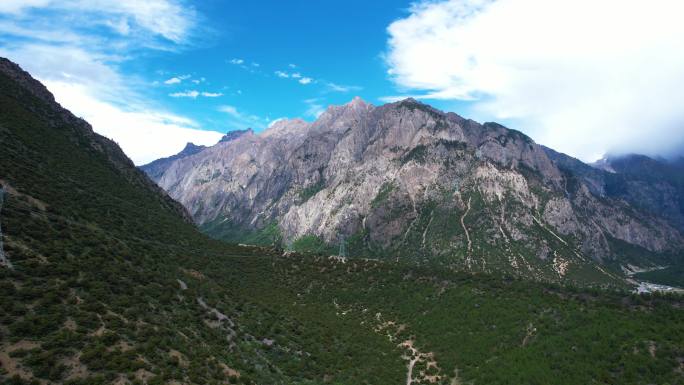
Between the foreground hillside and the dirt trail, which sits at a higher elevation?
the foreground hillside

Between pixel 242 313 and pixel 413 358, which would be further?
pixel 242 313

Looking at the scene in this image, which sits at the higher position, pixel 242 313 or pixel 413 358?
pixel 242 313

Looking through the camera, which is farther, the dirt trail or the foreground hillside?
the dirt trail

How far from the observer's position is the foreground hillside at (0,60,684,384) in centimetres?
3516

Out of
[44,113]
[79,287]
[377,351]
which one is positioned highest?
[44,113]

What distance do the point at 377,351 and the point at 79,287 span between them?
1672 inches

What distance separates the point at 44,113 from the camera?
117312 millimetres

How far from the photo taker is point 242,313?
2408 inches

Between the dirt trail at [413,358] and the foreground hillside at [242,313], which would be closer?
the foreground hillside at [242,313]

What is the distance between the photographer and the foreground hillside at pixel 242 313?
35156mm

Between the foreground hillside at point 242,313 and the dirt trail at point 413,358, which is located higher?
the foreground hillside at point 242,313

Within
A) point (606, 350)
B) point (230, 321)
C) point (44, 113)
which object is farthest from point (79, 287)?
point (44, 113)

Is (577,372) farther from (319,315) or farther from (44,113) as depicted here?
(44,113)

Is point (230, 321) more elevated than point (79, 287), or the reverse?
point (79, 287)
